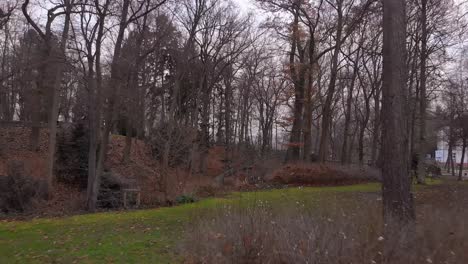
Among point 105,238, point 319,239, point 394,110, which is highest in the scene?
point 394,110

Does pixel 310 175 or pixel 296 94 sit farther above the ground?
pixel 296 94

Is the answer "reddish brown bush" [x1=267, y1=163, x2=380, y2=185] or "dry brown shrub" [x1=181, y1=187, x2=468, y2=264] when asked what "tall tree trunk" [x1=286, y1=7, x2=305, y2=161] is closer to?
"reddish brown bush" [x1=267, y1=163, x2=380, y2=185]

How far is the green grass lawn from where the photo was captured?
26.2 ft

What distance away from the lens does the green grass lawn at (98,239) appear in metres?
7.99

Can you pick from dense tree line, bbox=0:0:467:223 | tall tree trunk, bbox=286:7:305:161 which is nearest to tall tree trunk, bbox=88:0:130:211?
dense tree line, bbox=0:0:467:223

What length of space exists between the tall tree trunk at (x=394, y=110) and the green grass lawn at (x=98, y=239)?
1690 millimetres

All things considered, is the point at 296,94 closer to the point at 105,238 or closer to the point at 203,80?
the point at 203,80

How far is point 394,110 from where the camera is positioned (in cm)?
905

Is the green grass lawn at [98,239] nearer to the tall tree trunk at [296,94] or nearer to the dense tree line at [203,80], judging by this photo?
the dense tree line at [203,80]

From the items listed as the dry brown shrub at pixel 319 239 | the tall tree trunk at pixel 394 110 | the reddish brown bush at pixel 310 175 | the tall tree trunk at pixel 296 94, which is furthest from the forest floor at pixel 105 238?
the tall tree trunk at pixel 296 94

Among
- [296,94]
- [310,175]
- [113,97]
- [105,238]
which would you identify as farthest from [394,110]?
[296,94]

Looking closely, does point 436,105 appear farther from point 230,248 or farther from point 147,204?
point 230,248

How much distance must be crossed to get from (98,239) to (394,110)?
649cm

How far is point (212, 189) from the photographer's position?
22.0m
